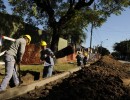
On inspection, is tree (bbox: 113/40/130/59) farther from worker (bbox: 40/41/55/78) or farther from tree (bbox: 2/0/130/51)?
worker (bbox: 40/41/55/78)

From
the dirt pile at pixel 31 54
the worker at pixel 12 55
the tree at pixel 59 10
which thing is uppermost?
the tree at pixel 59 10

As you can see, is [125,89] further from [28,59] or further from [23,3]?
[23,3]

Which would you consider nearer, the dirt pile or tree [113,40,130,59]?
the dirt pile

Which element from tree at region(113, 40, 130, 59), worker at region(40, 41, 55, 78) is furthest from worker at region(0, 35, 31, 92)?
tree at region(113, 40, 130, 59)

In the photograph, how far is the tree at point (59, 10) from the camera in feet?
115

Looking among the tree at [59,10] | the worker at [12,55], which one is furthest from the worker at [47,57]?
the tree at [59,10]

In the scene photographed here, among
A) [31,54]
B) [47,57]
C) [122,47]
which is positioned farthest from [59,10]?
[122,47]

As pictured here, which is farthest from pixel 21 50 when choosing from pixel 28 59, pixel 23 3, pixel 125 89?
pixel 23 3

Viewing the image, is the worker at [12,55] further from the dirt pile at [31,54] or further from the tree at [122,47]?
the tree at [122,47]

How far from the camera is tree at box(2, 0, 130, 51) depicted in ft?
115

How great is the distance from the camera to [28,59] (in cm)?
3559

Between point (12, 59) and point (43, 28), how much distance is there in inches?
1370

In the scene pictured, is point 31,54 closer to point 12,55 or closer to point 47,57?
point 47,57

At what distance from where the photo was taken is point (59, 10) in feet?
133
